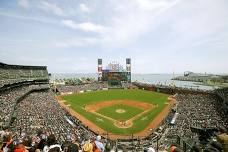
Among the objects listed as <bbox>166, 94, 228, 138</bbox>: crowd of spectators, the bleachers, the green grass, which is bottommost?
the green grass

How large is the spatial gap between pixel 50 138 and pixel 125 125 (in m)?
37.3

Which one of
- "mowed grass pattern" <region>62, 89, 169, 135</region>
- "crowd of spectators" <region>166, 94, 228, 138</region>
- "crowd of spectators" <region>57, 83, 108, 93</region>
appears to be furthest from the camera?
"crowd of spectators" <region>57, 83, 108, 93</region>

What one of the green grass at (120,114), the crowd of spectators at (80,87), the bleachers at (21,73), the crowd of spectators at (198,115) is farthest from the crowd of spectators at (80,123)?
the crowd of spectators at (80,87)

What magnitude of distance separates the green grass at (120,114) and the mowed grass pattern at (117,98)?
2.74 m

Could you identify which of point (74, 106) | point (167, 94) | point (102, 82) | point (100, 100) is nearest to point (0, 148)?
point (74, 106)

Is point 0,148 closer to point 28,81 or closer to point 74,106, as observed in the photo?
point 74,106

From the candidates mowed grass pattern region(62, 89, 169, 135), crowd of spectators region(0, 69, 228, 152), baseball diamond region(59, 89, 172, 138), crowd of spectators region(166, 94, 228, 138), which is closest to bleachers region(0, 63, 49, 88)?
crowd of spectators region(0, 69, 228, 152)

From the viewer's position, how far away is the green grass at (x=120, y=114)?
51.6 metres

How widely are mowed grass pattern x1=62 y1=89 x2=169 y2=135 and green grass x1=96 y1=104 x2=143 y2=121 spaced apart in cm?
274

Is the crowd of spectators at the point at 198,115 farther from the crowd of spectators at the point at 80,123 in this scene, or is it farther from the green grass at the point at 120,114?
the green grass at the point at 120,114

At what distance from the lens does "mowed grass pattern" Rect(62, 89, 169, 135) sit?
1737 inches

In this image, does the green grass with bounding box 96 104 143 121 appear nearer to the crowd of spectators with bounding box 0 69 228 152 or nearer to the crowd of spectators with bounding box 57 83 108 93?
the crowd of spectators with bounding box 0 69 228 152

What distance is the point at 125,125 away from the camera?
4575 centimetres

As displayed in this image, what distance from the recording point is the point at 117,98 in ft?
238
